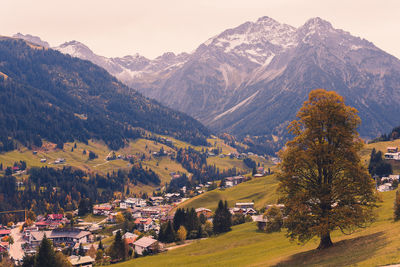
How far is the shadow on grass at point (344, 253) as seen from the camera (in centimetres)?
3422

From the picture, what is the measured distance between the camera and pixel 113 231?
536 feet

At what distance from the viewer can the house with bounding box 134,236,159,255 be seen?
90812mm

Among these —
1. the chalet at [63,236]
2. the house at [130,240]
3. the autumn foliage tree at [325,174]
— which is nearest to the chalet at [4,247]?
the chalet at [63,236]

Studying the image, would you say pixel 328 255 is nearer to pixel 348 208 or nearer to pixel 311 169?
pixel 348 208

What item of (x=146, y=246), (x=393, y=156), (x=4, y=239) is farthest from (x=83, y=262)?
(x=393, y=156)

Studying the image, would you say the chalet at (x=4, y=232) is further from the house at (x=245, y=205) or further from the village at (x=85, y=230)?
the house at (x=245, y=205)

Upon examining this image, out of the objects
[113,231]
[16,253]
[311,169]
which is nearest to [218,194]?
[113,231]

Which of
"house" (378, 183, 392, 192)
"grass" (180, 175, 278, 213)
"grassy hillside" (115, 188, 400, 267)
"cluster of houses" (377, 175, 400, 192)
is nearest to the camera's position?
"grassy hillside" (115, 188, 400, 267)

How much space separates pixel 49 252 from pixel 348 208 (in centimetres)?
5611

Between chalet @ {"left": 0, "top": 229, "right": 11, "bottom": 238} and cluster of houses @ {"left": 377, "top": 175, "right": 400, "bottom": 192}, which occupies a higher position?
cluster of houses @ {"left": 377, "top": 175, "right": 400, "bottom": 192}

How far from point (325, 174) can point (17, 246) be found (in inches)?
5732

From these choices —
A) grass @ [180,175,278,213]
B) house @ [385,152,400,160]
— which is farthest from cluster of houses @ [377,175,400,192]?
grass @ [180,175,278,213]

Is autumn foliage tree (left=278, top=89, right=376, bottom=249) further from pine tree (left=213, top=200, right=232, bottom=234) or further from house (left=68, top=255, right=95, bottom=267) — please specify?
house (left=68, top=255, right=95, bottom=267)

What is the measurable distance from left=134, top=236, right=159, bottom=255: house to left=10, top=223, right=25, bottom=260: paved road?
57835mm
